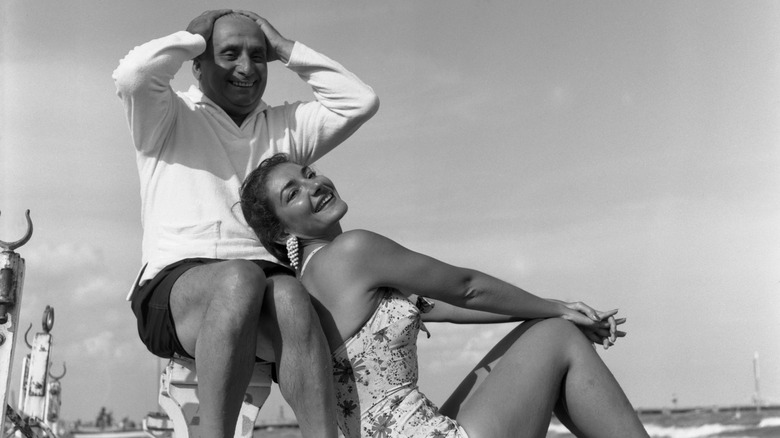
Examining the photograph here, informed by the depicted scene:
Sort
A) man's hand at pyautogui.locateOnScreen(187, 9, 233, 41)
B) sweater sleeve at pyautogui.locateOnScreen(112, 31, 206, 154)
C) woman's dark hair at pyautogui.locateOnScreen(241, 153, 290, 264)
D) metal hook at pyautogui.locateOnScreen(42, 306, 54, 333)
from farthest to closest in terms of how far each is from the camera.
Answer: metal hook at pyautogui.locateOnScreen(42, 306, 54, 333) → man's hand at pyautogui.locateOnScreen(187, 9, 233, 41) → sweater sleeve at pyautogui.locateOnScreen(112, 31, 206, 154) → woman's dark hair at pyautogui.locateOnScreen(241, 153, 290, 264)

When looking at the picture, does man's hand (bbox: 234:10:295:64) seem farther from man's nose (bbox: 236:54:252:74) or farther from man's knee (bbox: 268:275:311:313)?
man's knee (bbox: 268:275:311:313)

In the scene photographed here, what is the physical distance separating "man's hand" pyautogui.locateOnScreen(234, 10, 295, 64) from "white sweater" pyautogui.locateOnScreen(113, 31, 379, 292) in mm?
56

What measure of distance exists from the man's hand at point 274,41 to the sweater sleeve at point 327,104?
0.05 meters

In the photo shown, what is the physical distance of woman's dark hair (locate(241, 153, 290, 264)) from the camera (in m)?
3.66

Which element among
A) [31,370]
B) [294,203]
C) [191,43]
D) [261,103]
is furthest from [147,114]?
[31,370]

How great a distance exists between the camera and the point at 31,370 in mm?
9023

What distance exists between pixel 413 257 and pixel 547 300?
628 mm

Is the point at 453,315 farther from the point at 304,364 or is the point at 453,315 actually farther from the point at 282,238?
the point at 304,364

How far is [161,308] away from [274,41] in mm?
1538

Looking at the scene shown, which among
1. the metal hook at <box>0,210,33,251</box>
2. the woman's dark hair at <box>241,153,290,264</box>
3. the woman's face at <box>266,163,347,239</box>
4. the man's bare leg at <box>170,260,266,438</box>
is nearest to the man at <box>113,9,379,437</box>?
the man's bare leg at <box>170,260,266,438</box>

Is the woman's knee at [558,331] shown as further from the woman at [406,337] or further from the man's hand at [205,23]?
the man's hand at [205,23]

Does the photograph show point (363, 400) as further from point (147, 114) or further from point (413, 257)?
point (147, 114)

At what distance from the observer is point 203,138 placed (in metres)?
4.39

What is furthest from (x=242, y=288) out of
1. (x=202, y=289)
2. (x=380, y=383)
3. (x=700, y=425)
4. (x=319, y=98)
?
(x=700, y=425)
